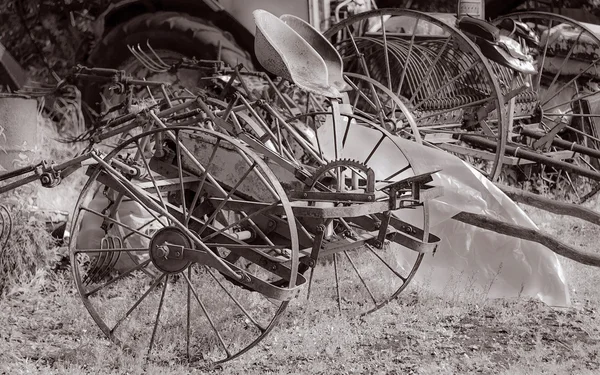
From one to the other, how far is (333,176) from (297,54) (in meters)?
0.60

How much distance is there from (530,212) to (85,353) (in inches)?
139

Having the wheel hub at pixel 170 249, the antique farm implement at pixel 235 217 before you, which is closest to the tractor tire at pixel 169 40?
the antique farm implement at pixel 235 217

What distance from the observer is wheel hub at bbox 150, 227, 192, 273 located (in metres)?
3.38

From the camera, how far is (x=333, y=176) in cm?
390

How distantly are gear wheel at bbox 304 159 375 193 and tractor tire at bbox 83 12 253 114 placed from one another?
249cm

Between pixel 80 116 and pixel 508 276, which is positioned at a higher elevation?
pixel 80 116

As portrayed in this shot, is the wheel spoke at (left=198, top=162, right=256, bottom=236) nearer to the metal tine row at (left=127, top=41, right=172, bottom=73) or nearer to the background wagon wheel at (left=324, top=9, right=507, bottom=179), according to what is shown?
the metal tine row at (left=127, top=41, right=172, bottom=73)

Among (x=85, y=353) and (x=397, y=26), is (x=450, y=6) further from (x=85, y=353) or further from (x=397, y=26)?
(x=85, y=353)

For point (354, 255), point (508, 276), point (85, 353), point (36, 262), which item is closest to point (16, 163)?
point (36, 262)

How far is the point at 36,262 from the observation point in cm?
443

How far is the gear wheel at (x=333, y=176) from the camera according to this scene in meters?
3.50

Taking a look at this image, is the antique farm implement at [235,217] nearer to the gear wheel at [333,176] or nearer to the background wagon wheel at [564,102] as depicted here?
the gear wheel at [333,176]

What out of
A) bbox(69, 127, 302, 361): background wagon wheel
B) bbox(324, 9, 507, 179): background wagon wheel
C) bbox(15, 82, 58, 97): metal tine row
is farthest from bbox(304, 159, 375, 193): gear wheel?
bbox(15, 82, 58, 97): metal tine row

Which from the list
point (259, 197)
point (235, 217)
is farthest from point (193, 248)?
point (235, 217)
